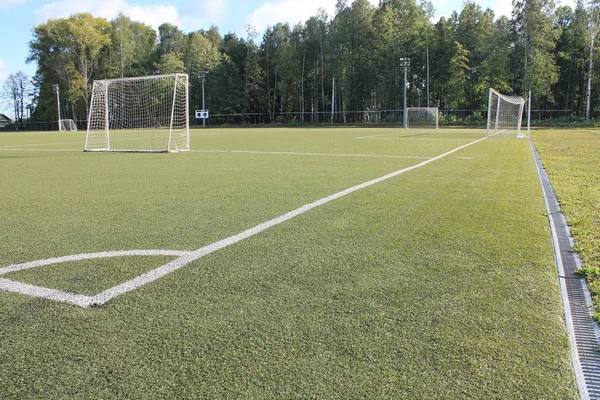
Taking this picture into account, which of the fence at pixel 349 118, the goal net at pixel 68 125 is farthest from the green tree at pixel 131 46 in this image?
the goal net at pixel 68 125

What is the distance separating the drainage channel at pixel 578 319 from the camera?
66.4 inches

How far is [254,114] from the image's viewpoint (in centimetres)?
6153

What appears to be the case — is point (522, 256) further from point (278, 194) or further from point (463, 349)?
point (278, 194)

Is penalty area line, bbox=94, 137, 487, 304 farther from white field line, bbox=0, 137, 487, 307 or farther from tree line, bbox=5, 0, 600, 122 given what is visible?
tree line, bbox=5, 0, 600, 122

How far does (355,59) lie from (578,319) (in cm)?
5362

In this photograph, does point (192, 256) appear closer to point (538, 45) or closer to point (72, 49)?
point (538, 45)

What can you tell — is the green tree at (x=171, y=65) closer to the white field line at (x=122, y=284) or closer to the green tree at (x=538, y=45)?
the green tree at (x=538, y=45)

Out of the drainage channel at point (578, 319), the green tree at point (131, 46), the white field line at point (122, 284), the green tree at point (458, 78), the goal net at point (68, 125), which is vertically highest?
the green tree at point (131, 46)

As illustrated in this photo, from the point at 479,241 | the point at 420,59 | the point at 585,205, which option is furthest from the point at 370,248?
the point at 420,59

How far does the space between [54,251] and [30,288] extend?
0.74 metres

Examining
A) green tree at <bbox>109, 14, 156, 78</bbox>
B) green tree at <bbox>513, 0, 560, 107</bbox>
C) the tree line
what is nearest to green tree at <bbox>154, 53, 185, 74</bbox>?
the tree line

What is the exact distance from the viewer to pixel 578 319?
2.14 metres

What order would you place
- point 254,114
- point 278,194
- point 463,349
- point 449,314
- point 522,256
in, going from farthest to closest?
point 254,114 < point 278,194 < point 522,256 < point 449,314 < point 463,349

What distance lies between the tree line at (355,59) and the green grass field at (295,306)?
149 feet
